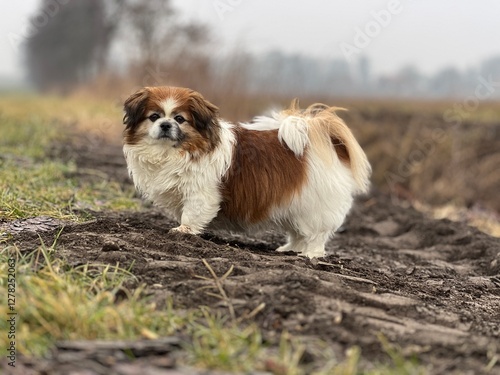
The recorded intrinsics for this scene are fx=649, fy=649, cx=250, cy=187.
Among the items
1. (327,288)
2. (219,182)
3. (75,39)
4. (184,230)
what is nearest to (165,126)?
(219,182)

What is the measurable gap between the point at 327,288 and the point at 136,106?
2.22 metres

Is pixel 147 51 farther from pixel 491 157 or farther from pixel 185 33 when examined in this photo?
pixel 491 157

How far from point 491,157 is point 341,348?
483 inches

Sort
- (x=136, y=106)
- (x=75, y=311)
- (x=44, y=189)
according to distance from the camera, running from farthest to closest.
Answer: (x=44, y=189) → (x=136, y=106) → (x=75, y=311)

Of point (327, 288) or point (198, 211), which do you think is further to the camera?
point (198, 211)

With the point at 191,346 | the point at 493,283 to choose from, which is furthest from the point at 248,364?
the point at 493,283

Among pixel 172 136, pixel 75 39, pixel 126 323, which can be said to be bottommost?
pixel 126 323

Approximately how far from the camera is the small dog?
16.8ft

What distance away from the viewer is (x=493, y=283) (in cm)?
552

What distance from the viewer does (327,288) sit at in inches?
152

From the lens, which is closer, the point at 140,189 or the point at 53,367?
the point at 53,367

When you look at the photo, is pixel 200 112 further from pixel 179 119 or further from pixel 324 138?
pixel 324 138

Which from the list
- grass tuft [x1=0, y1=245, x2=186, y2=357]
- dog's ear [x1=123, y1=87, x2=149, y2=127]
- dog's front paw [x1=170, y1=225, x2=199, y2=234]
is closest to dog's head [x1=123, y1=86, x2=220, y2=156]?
dog's ear [x1=123, y1=87, x2=149, y2=127]

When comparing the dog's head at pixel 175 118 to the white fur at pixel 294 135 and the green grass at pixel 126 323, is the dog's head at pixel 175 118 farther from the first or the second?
the green grass at pixel 126 323
